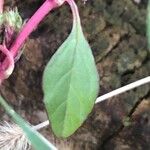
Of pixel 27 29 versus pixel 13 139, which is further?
pixel 13 139

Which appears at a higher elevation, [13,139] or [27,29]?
[27,29]

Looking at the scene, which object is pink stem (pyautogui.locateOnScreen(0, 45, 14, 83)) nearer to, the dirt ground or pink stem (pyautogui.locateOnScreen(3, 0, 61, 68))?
pink stem (pyautogui.locateOnScreen(3, 0, 61, 68))

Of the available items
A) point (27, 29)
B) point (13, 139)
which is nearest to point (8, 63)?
point (27, 29)

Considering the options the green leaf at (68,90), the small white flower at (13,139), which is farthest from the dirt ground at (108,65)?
the green leaf at (68,90)

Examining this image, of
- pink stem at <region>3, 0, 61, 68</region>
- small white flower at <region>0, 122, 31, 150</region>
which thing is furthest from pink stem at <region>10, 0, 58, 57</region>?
small white flower at <region>0, 122, 31, 150</region>

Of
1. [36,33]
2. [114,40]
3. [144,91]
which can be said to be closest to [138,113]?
[144,91]

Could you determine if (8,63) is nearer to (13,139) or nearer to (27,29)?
(27,29)
